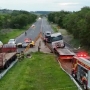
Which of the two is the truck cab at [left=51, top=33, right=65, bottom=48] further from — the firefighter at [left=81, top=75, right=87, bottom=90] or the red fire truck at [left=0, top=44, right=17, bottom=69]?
the firefighter at [left=81, top=75, right=87, bottom=90]

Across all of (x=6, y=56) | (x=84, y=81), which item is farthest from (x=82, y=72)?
(x=6, y=56)

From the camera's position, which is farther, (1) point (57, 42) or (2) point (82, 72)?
(1) point (57, 42)

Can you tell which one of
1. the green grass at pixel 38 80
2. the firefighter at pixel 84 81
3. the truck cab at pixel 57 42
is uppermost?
the firefighter at pixel 84 81

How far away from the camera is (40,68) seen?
33.2 meters

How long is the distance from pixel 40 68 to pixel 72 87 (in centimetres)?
1095

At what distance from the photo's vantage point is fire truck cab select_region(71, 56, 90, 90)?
73.7 feet

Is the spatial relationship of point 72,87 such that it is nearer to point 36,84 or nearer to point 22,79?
point 36,84

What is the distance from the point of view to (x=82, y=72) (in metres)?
24.2

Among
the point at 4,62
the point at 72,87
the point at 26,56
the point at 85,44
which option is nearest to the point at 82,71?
the point at 72,87

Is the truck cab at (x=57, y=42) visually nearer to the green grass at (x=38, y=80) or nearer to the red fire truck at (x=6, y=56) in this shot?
the red fire truck at (x=6, y=56)

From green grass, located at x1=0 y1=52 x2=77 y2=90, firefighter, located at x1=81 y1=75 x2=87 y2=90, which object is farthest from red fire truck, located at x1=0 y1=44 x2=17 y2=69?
firefighter, located at x1=81 y1=75 x2=87 y2=90

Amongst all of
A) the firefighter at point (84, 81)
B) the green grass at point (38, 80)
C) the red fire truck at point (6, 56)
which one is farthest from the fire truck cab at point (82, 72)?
the red fire truck at point (6, 56)

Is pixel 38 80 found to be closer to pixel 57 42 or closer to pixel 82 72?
pixel 82 72

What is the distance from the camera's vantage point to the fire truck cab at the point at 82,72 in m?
22.5
